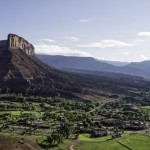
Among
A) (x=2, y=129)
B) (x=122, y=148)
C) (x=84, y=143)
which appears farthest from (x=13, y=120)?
(x=122, y=148)

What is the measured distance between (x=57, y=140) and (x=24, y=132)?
2252cm

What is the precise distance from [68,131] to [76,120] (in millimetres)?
38778

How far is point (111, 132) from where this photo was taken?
175 m

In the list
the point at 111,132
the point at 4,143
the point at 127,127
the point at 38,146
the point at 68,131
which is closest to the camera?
the point at 4,143

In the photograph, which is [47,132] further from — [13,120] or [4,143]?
[4,143]

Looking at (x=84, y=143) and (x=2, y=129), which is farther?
(x=2, y=129)

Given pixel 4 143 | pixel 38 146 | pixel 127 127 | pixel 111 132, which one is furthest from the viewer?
pixel 127 127

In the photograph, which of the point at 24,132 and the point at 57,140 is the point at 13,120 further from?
the point at 57,140

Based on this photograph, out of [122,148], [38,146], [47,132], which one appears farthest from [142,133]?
[38,146]

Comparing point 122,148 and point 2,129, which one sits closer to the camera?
point 122,148

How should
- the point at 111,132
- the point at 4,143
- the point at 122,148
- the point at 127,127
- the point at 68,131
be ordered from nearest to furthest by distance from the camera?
the point at 4,143
the point at 122,148
the point at 68,131
the point at 111,132
the point at 127,127

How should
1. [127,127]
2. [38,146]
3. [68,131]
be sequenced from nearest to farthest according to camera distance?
[38,146] → [68,131] → [127,127]

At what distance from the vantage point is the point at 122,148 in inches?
5842

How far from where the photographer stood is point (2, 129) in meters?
167
